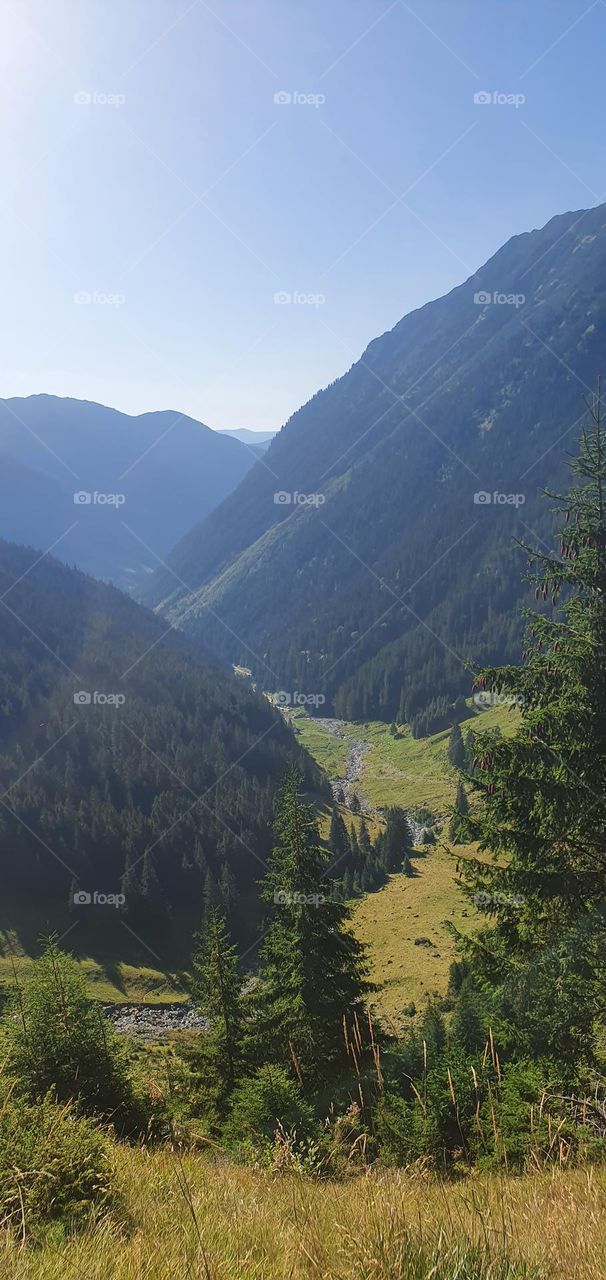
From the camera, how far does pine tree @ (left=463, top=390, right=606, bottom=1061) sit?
10.6 m

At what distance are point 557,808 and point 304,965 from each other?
51.6 ft

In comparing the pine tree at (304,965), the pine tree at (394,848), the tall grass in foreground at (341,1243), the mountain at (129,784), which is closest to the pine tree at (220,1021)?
the pine tree at (304,965)

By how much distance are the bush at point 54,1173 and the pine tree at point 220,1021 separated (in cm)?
1886

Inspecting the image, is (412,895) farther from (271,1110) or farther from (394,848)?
(271,1110)

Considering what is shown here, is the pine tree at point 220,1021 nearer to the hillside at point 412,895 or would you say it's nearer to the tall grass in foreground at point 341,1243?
the hillside at point 412,895

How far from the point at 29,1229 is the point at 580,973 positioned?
907 cm

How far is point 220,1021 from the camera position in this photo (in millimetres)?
23359

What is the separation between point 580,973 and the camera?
10.2m

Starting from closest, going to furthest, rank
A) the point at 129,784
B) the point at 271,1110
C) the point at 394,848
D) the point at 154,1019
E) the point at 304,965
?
the point at 271,1110 → the point at 304,965 → the point at 154,1019 → the point at 394,848 → the point at 129,784

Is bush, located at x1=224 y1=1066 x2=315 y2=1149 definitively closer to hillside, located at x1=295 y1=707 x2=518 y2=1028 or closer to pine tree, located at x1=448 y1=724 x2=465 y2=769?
hillside, located at x1=295 y1=707 x2=518 y2=1028

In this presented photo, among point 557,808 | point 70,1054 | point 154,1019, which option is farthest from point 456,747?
point 557,808

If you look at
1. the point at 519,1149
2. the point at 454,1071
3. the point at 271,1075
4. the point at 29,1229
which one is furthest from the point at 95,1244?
the point at 271,1075

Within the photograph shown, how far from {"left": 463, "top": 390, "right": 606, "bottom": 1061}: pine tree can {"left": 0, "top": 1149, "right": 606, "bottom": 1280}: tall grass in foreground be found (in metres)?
6.93

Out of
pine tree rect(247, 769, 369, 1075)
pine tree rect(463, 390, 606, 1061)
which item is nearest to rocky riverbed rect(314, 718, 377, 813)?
pine tree rect(247, 769, 369, 1075)
